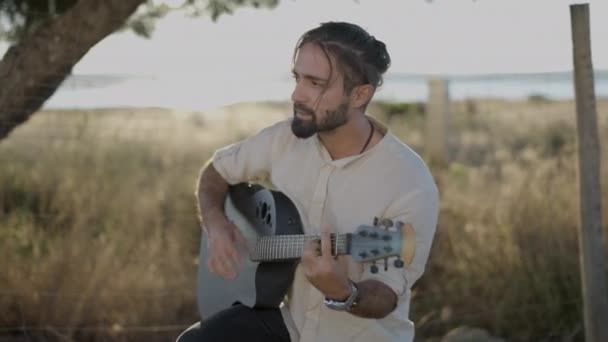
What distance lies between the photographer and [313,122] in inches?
154

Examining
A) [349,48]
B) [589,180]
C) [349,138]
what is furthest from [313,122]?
[589,180]

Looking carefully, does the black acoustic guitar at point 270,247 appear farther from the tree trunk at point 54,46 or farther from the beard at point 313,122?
the tree trunk at point 54,46

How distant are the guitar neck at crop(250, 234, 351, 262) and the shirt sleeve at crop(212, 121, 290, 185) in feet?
0.96

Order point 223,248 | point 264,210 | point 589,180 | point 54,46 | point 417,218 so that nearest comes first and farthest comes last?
1. point 417,218
2. point 223,248
3. point 264,210
4. point 589,180
5. point 54,46

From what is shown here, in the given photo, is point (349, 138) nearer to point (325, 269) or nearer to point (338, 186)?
point (338, 186)

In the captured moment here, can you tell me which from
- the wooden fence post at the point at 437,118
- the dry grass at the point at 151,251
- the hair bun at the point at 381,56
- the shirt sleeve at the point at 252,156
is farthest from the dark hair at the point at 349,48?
the wooden fence post at the point at 437,118

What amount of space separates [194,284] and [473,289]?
1.46 meters

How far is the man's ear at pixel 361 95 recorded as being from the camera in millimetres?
3986

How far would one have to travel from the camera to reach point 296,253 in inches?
151

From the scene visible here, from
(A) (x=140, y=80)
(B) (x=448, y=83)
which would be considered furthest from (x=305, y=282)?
(B) (x=448, y=83)

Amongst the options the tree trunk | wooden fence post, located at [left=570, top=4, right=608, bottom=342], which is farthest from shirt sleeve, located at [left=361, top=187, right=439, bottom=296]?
the tree trunk

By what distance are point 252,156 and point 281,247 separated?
496 millimetres

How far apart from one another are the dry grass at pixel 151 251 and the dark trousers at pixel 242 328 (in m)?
1.80

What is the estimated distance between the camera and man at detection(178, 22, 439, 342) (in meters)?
3.84
